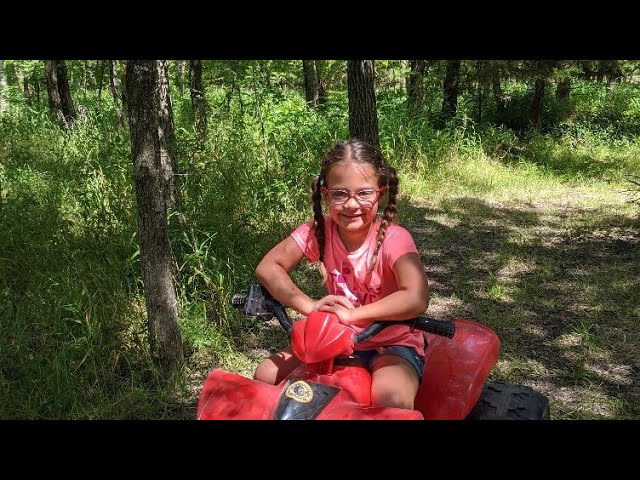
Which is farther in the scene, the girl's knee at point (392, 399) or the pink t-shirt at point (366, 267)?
the pink t-shirt at point (366, 267)

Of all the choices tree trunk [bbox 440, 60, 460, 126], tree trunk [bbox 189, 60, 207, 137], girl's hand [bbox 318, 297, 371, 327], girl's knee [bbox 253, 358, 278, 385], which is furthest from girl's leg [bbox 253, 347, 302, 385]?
tree trunk [bbox 440, 60, 460, 126]

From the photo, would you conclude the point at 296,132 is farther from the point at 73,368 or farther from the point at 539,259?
the point at 73,368

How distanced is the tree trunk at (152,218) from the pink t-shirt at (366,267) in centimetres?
115

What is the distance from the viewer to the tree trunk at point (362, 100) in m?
7.24

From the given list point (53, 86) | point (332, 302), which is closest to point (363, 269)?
point (332, 302)

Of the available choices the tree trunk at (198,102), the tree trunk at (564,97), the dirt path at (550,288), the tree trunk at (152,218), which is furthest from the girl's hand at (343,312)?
the tree trunk at (564,97)

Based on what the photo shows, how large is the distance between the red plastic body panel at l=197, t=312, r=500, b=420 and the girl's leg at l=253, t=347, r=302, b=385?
0.17 meters

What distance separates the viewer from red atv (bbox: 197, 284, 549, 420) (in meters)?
1.99

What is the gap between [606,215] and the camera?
7109 mm

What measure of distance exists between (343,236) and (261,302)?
0.46 m

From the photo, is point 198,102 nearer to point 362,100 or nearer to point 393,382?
point 362,100

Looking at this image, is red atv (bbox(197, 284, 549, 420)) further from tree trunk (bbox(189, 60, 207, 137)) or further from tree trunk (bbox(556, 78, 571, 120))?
tree trunk (bbox(556, 78, 571, 120))

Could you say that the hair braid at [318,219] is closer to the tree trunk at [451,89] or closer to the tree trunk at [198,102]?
the tree trunk at [198,102]

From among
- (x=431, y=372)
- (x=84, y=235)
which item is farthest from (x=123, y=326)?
(x=431, y=372)
